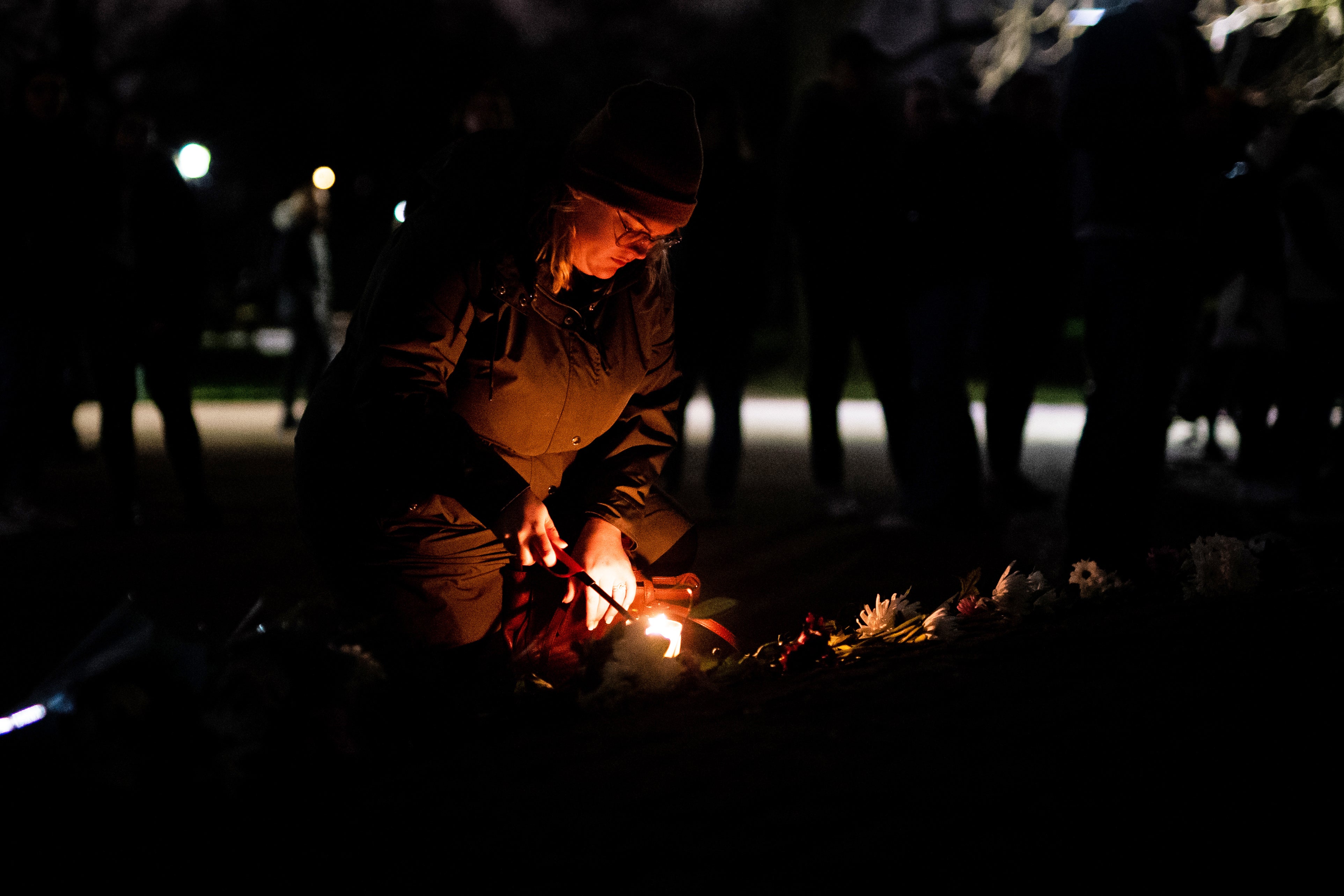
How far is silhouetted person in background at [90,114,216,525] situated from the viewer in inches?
212

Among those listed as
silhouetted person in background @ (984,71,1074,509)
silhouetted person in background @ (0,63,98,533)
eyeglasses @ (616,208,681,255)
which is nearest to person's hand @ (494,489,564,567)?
eyeglasses @ (616,208,681,255)

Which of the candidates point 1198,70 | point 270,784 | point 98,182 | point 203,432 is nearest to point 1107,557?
point 1198,70

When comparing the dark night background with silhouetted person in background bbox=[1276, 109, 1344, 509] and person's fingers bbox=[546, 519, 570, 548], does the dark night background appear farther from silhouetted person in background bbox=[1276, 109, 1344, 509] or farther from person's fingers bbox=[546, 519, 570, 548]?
person's fingers bbox=[546, 519, 570, 548]

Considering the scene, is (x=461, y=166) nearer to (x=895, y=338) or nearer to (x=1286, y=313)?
(x=895, y=338)

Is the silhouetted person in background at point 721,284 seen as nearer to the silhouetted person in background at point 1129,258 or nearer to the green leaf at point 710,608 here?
the silhouetted person in background at point 1129,258

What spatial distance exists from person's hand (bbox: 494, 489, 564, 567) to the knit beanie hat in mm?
664

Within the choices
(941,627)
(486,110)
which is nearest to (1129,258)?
(941,627)

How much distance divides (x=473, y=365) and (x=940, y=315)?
11.2ft

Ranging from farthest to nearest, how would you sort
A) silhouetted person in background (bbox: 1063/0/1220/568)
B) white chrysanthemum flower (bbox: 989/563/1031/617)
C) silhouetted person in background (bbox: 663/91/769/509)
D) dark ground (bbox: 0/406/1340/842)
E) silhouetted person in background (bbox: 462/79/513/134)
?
silhouetted person in background (bbox: 663/91/769/509), silhouetted person in background (bbox: 462/79/513/134), silhouetted person in background (bbox: 1063/0/1220/568), white chrysanthemum flower (bbox: 989/563/1031/617), dark ground (bbox: 0/406/1340/842)

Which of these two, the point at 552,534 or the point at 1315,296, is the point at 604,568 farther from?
the point at 1315,296

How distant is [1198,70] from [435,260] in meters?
3.23

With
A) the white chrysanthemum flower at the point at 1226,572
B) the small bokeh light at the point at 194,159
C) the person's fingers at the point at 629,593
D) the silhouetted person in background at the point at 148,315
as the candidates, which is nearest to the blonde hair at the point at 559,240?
the person's fingers at the point at 629,593

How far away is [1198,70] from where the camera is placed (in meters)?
4.48

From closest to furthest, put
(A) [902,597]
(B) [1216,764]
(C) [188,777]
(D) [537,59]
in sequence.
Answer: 1. (C) [188,777]
2. (B) [1216,764]
3. (A) [902,597]
4. (D) [537,59]
